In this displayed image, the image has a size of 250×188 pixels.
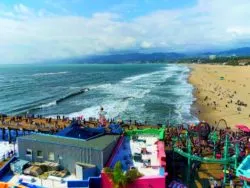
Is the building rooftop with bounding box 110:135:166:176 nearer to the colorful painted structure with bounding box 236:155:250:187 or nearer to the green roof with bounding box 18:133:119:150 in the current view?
the green roof with bounding box 18:133:119:150

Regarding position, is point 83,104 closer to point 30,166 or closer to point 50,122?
point 50,122

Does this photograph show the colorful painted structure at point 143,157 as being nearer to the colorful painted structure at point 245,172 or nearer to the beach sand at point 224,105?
the colorful painted structure at point 245,172

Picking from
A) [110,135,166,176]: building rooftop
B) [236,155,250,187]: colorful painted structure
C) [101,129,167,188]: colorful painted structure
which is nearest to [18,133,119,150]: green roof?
[101,129,167,188]: colorful painted structure

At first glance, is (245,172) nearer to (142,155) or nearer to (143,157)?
(143,157)

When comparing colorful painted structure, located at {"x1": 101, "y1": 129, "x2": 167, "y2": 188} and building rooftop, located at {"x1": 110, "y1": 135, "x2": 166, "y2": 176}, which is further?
building rooftop, located at {"x1": 110, "y1": 135, "x2": 166, "y2": 176}

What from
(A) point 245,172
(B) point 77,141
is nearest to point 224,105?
(A) point 245,172

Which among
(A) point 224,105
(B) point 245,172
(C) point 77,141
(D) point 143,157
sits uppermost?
(C) point 77,141

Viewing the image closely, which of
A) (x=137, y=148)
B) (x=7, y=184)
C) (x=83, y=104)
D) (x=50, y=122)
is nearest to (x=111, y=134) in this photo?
(x=137, y=148)

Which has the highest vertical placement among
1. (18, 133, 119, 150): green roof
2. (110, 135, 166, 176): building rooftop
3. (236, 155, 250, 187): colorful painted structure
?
(18, 133, 119, 150): green roof
